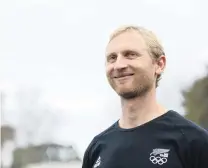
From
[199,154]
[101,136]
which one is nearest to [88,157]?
[101,136]

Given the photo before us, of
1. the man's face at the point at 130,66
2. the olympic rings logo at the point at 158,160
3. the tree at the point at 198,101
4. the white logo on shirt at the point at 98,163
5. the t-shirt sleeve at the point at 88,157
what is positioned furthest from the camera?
the tree at the point at 198,101

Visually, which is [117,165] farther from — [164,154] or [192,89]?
[192,89]

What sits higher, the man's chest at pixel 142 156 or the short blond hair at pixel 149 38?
the short blond hair at pixel 149 38

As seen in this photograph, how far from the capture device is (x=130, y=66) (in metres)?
2.79

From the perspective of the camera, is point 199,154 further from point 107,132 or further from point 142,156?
point 107,132

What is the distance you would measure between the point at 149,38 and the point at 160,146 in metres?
0.48

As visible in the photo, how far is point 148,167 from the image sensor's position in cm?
270

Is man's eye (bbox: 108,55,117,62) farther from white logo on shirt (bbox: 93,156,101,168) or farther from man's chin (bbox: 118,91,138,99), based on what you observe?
white logo on shirt (bbox: 93,156,101,168)

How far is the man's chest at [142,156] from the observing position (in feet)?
8.80

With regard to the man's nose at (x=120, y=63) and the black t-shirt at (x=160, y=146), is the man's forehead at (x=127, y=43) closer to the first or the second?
the man's nose at (x=120, y=63)

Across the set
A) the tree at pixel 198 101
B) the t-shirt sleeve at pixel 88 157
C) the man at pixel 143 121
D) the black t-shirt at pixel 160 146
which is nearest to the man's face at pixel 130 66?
the man at pixel 143 121

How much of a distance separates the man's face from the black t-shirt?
0.53 ft

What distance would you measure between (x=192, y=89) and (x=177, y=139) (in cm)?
1736

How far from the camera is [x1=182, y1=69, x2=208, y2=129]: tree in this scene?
19.5 metres
